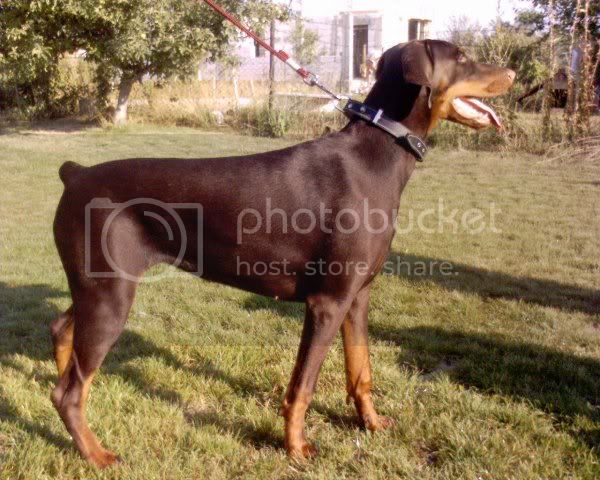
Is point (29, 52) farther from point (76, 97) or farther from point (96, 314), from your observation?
point (96, 314)

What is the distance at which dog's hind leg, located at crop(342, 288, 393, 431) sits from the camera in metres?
2.81

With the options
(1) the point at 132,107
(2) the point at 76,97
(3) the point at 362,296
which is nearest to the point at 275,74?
(1) the point at 132,107

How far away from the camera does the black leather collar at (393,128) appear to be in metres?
2.55

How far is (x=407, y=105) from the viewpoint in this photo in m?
2.62

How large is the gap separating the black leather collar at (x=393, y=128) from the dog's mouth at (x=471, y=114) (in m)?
0.33

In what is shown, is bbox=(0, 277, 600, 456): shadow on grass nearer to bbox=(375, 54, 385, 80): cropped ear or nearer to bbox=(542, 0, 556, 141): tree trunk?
bbox=(375, 54, 385, 80): cropped ear

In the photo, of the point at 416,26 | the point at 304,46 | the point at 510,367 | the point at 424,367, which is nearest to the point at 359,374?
the point at 424,367

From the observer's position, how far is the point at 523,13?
22891 millimetres

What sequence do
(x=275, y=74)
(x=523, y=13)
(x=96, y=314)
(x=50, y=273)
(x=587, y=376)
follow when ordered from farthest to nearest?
(x=523, y=13) < (x=275, y=74) < (x=50, y=273) < (x=587, y=376) < (x=96, y=314)

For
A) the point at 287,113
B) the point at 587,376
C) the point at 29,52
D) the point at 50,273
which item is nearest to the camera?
the point at 587,376

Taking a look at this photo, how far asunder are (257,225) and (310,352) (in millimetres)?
595

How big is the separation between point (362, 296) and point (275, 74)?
44.2 feet

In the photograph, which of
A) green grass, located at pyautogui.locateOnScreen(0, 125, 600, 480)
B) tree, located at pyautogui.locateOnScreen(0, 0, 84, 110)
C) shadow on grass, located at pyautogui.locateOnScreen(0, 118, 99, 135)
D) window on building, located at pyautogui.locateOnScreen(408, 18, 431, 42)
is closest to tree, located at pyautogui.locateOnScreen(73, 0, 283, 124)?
tree, located at pyautogui.locateOnScreen(0, 0, 84, 110)

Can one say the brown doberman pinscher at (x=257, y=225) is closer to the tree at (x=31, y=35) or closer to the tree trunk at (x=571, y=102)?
the tree trunk at (x=571, y=102)
